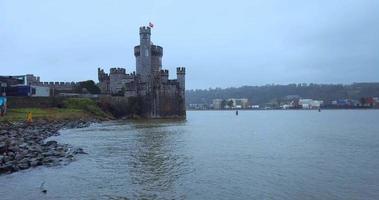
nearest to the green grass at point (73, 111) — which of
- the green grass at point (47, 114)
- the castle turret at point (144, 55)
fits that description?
the green grass at point (47, 114)

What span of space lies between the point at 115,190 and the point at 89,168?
193 inches

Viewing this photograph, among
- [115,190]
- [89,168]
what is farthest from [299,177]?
[89,168]

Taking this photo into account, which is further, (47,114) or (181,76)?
(181,76)

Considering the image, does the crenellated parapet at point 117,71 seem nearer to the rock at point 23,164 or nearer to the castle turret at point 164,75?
the castle turret at point 164,75

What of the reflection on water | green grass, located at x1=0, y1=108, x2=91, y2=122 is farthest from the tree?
the reflection on water

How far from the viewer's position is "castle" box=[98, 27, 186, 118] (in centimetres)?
8025

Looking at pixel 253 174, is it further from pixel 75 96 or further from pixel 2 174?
pixel 75 96

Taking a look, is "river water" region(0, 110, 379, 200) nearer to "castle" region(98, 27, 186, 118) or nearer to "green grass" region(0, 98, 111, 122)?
"green grass" region(0, 98, 111, 122)

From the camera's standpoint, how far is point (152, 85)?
8100 centimetres

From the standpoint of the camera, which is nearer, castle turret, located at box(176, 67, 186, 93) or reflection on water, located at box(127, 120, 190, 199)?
reflection on water, located at box(127, 120, 190, 199)

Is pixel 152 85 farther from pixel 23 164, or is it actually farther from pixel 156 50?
pixel 23 164

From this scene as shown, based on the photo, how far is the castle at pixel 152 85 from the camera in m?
80.2

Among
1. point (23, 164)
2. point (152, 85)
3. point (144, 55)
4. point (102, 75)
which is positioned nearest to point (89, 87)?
point (102, 75)

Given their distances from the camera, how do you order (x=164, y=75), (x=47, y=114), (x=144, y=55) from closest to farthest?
(x=47, y=114), (x=164, y=75), (x=144, y=55)
